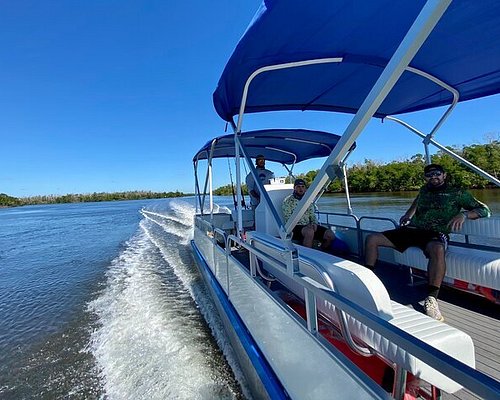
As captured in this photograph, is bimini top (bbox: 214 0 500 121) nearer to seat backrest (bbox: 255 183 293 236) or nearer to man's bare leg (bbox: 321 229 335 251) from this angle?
seat backrest (bbox: 255 183 293 236)

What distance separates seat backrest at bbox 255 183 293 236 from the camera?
438cm

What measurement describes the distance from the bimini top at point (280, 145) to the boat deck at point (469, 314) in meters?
2.41

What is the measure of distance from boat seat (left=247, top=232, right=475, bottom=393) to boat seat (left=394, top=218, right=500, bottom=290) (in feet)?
3.91

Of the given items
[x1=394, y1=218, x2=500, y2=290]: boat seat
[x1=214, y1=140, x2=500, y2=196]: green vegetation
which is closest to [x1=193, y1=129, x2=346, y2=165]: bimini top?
[x1=394, y1=218, x2=500, y2=290]: boat seat

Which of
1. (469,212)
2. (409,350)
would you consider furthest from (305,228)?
(409,350)

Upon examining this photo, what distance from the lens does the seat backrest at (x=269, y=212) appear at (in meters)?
4.38

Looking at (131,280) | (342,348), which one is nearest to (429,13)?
(342,348)

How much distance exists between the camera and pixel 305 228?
3.90 m

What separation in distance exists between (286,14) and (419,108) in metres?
2.90

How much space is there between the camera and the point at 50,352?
3.75 metres

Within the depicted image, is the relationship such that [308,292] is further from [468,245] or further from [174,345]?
[174,345]

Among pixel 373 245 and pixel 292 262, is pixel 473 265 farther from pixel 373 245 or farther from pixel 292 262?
pixel 292 262

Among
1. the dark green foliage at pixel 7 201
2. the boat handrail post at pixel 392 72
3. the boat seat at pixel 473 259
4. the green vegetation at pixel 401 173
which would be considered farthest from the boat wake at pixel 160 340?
the dark green foliage at pixel 7 201

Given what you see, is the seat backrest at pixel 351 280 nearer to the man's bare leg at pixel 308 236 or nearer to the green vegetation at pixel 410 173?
the man's bare leg at pixel 308 236
